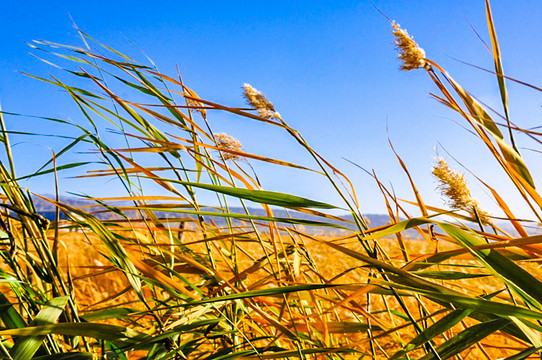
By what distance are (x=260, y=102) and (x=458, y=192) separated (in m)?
0.34

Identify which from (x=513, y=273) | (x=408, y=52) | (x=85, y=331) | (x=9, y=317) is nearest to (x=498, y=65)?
(x=408, y=52)

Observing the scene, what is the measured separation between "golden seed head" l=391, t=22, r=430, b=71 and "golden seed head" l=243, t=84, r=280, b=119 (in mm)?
228

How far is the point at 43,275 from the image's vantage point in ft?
2.01

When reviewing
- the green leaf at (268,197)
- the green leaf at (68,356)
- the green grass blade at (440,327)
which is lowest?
the green grass blade at (440,327)

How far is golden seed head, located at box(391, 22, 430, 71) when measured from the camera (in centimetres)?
71

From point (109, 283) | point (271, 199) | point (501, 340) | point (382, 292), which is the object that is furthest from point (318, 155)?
point (109, 283)

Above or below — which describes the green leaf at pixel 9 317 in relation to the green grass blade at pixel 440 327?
above

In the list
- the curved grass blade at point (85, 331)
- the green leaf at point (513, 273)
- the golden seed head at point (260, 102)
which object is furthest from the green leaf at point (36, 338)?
the green leaf at point (513, 273)

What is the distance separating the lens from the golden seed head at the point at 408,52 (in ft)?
2.32

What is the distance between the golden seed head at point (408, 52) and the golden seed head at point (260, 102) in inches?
9.0

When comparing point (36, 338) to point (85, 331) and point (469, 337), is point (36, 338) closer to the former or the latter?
point (85, 331)

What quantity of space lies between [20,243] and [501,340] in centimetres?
163

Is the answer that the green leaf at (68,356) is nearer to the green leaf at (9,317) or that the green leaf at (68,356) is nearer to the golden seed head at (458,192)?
the green leaf at (9,317)

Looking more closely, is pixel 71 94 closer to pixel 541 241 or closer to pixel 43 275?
pixel 43 275
